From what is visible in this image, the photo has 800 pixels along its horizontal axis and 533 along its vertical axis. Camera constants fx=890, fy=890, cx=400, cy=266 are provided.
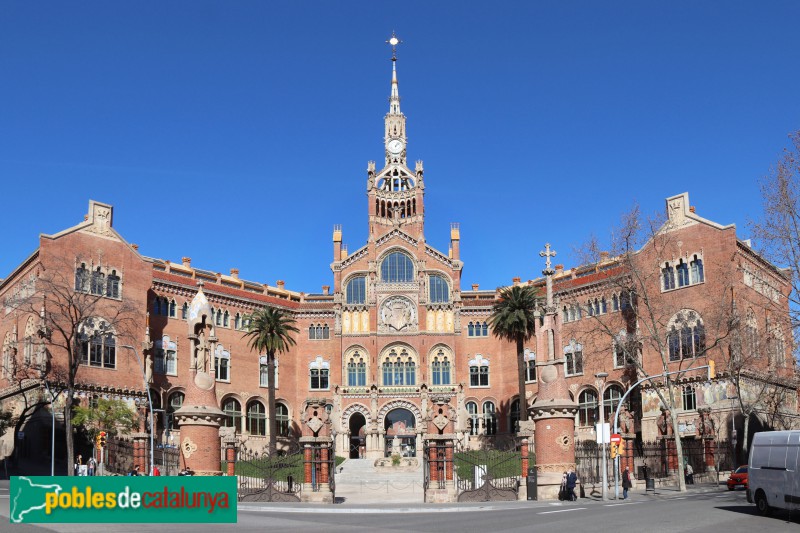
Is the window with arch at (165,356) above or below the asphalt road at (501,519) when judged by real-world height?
above

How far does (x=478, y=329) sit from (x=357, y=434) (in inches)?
568

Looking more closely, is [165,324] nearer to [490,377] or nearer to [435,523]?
[490,377]

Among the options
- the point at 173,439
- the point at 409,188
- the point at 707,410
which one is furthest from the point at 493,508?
the point at 409,188

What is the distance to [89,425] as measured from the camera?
192 feet

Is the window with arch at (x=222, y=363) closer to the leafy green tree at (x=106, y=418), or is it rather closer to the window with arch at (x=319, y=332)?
the window with arch at (x=319, y=332)

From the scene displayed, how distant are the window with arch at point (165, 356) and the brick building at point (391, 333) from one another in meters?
0.12

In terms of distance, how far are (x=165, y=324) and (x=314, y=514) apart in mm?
42063

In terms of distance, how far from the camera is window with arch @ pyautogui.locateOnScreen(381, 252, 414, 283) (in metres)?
81.1

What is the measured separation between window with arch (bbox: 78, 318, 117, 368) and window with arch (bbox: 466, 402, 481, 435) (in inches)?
1223

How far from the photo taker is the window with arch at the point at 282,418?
78250 mm

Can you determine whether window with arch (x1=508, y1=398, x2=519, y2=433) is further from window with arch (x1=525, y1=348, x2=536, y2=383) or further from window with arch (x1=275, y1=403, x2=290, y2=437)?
window with arch (x1=275, y1=403, x2=290, y2=437)

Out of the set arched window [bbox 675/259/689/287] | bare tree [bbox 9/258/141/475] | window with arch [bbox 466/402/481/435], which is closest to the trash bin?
bare tree [bbox 9/258/141/475]

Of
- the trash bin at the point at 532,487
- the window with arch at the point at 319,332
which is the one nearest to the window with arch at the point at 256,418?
the window with arch at the point at 319,332

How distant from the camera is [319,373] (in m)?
80.4
